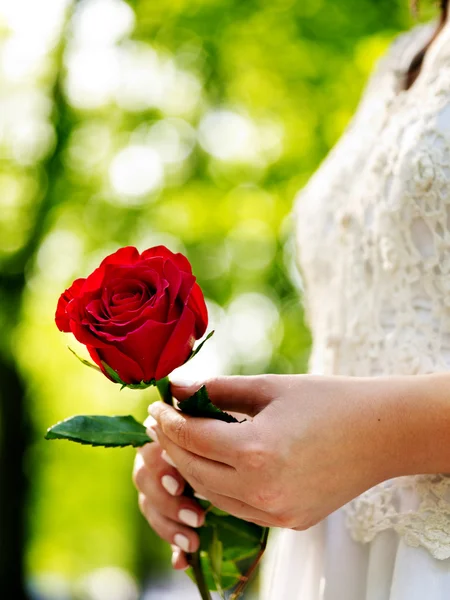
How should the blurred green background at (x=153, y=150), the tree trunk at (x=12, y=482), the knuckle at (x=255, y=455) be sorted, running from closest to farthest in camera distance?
the knuckle at (x=255, y=455)
the blurred green background at (x=153, y=150)
the tree trunk at (x=12, y=482)

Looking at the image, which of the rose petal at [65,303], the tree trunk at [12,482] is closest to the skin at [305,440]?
the rose petal at [65,303]

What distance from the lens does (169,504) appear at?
4.75 feet

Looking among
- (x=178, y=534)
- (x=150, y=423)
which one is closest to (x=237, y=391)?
(x=150, y=423)

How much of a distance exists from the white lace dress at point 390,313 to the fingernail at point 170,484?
362 millimetres

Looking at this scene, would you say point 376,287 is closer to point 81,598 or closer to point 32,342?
point 32,342

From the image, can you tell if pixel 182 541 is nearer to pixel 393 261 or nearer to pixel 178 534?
pixel 178 534

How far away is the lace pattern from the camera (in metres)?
1.41

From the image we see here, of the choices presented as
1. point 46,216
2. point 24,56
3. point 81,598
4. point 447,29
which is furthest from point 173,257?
point 81,598

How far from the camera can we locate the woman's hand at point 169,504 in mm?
1422

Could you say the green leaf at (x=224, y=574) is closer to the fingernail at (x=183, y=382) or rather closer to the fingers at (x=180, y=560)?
the fingers at (x=180, y=560)

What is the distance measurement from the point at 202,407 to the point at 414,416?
0.34 meters

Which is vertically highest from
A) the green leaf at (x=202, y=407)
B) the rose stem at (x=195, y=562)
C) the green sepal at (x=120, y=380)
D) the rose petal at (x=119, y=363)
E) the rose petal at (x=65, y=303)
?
the rose petal at (x=65, y=303)

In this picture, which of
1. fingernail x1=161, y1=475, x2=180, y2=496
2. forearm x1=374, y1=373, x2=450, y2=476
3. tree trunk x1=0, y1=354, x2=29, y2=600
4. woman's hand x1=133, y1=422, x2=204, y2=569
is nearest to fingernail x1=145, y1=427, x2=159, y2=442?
woman's hand x1=133, y1=422, x2=204, y2=569

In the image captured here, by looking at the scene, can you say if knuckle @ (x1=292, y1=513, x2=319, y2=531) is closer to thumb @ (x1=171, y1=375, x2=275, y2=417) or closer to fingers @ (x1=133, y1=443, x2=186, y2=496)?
thumb @ (x1=171, y1=375, x2=275, y2=417)
